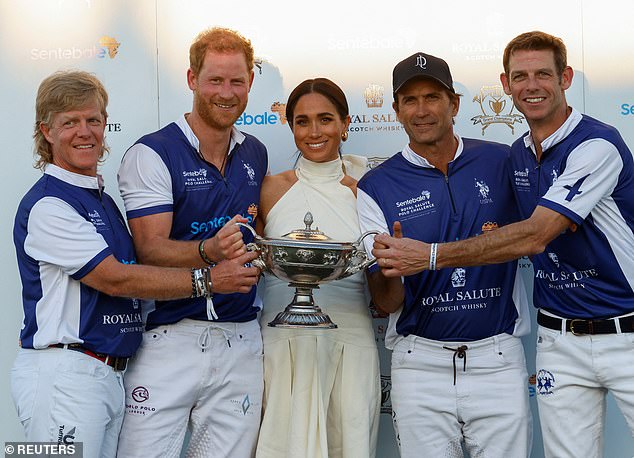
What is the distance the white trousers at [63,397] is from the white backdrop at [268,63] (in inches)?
53.1

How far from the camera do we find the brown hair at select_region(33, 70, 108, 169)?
3.38 meters

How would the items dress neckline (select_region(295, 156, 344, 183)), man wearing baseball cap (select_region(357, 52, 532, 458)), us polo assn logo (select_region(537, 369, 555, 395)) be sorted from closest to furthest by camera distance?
us polo assn logo (select_region(537, 369, 555, 395)) → man wearing baseball cap (select_region(357, 52, 532, 458)) → dress neckline (select_region(295, 156, 344, 183))

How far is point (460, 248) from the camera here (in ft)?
11.3

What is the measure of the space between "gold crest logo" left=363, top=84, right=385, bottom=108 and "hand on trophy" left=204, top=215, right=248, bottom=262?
149 cm

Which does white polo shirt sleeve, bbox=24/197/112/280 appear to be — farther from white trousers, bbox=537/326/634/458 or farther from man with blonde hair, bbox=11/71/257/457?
white trousers, bbox=537/326/634/458

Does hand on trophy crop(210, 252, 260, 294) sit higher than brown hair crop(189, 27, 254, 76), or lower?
lower

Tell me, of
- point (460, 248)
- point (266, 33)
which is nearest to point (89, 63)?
point (266, 33)

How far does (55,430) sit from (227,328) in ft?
2.79

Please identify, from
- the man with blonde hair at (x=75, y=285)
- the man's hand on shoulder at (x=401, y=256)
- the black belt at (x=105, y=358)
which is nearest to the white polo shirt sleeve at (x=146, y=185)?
the man with blonde hair at (x=75, y=285)

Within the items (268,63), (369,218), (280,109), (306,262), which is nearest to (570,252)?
(369,218)

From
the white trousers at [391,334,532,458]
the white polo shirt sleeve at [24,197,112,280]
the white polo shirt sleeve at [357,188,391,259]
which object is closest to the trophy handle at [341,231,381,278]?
the white polo shirt sleeve at [357,188,391,259]

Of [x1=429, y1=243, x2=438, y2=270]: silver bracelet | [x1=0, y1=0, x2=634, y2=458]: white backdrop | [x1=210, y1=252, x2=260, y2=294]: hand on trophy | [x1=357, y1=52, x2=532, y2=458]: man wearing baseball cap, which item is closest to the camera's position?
[x1=210, y1=252, x2=260, y2=294]: hand on trophy

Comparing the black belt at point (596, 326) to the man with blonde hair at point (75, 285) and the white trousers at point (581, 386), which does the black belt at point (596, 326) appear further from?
the man with blonde hair at point (75, 285)

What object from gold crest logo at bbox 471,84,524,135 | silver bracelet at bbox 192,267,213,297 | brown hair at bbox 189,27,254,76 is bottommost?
silver bracelet at bbox 192,267,213,297
